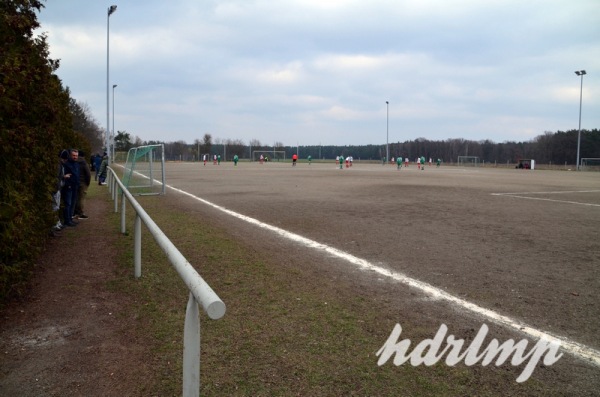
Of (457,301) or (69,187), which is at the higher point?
(69,187)

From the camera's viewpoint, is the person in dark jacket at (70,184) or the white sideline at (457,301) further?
the person in dark jacket at (70,184)

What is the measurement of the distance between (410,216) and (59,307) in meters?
8.38

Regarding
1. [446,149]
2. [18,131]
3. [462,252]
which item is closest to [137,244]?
[18,131]

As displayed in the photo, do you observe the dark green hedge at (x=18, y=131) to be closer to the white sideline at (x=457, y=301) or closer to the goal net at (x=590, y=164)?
the white sideline at (x=457, y=301)

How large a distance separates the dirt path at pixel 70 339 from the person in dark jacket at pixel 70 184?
347cm

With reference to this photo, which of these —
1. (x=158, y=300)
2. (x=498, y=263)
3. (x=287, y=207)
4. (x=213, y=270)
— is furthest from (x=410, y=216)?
(x=158, y=300)

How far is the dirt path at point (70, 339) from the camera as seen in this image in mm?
3254

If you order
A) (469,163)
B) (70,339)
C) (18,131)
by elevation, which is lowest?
(70,339)

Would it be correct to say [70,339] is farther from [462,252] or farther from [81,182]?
[81,182]

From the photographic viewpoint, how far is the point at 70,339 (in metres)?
4.01

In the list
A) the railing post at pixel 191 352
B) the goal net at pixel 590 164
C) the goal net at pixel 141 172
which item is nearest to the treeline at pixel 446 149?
the goal net at pixel 590 164

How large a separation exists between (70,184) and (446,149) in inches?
4604

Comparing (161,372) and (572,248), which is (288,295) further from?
(572,248)

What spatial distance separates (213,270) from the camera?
5.96m
